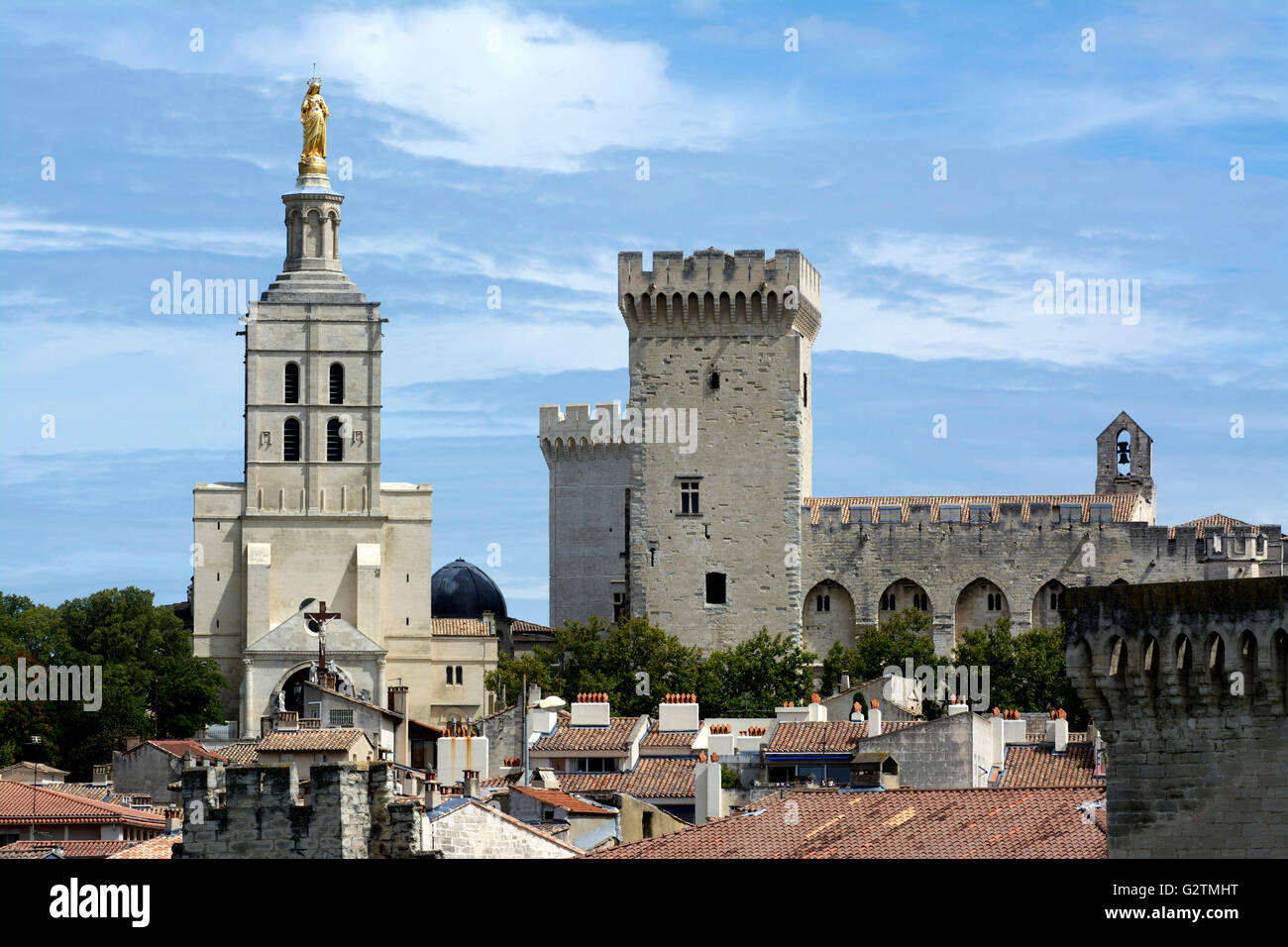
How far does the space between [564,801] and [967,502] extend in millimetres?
54250

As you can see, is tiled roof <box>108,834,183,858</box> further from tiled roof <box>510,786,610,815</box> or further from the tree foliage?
the tree foliage

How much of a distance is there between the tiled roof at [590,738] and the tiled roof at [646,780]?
146 cm

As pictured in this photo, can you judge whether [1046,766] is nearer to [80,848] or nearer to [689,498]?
[80,848]

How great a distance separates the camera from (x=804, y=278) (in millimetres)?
106625

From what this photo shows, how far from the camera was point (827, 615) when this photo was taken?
103688mm

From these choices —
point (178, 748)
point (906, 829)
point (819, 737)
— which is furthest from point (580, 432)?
point (906, 829)

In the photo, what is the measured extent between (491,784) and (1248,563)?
31953 millimetres

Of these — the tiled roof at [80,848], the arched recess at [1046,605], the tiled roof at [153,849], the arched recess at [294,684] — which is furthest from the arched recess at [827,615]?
the tiled roof at [153,849]

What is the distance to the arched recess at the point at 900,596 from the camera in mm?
103500

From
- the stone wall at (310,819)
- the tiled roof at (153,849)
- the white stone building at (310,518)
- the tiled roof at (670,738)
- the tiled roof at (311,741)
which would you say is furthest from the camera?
the white stone building at (310,518)

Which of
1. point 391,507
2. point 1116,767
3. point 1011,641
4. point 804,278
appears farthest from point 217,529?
point 1116,767

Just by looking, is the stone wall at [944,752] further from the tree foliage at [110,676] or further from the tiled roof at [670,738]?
the tree foliage at [110,676]

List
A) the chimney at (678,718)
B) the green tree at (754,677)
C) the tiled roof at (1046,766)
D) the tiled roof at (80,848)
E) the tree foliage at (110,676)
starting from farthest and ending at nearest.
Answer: the tree foliage at (110,676) → the green tree at (754,677) → the chimney at (678,718) → the tiled roof at (1046,766) → the tiled roof at (80,848)
